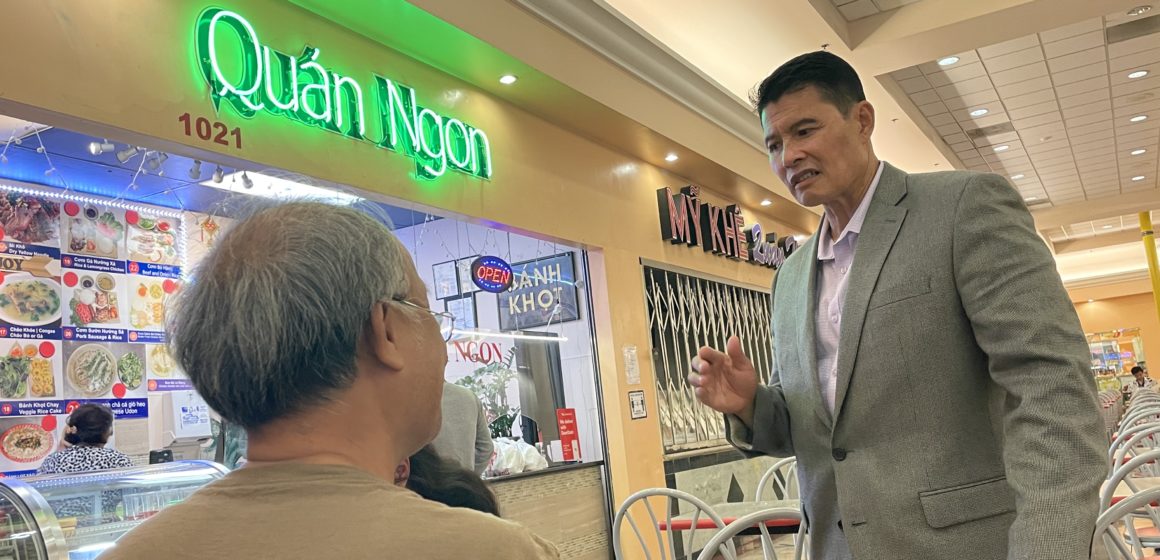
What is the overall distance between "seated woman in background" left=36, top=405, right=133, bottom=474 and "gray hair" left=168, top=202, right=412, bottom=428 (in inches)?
155

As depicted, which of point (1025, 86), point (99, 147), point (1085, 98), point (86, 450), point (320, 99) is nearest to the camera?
point (320, 99)

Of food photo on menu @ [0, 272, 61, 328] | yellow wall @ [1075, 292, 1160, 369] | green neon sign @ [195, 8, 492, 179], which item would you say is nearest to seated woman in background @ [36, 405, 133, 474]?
food photo on menu @ [0, 272, 61, 328]

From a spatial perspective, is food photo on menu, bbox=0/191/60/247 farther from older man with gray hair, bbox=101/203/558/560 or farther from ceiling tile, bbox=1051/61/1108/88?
ceiling tile, bbox=1051/61/1108/88

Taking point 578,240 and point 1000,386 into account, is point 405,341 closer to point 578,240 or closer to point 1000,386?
point 1000,386

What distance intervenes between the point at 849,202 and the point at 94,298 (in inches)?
221

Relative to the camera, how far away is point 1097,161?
412 inches

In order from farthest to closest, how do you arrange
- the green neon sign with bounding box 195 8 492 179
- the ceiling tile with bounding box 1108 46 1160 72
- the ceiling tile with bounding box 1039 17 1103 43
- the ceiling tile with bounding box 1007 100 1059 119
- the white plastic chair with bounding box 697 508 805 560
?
the ceiling tile with bounding box 1007 100 1059 119 → the ceiling tile with bounding box 1108 46 1160 72 → the ceiling tile with bounding box 1039 17 1103 43 → the green neon sign with bounding box 195 8 492 179 → the white plastic chair with bounding box 697 508 805 560

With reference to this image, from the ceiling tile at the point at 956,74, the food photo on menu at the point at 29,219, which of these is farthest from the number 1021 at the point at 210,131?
the ceiling tile at the point at 956,74

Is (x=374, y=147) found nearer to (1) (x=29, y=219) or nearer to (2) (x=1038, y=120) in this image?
(1) (x=29, y=219)

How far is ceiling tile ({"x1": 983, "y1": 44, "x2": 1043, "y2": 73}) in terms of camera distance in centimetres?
696

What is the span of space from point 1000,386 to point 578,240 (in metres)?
4.44

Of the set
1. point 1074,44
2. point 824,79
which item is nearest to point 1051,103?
Result: point 1074,44

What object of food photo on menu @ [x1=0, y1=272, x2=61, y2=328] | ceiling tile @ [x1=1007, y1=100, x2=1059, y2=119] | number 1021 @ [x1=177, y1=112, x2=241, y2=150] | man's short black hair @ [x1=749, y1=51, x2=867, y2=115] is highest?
ceiling tile @ [x1=1007, y1=100, x2=1059, y2=119]

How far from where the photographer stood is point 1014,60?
709cm
